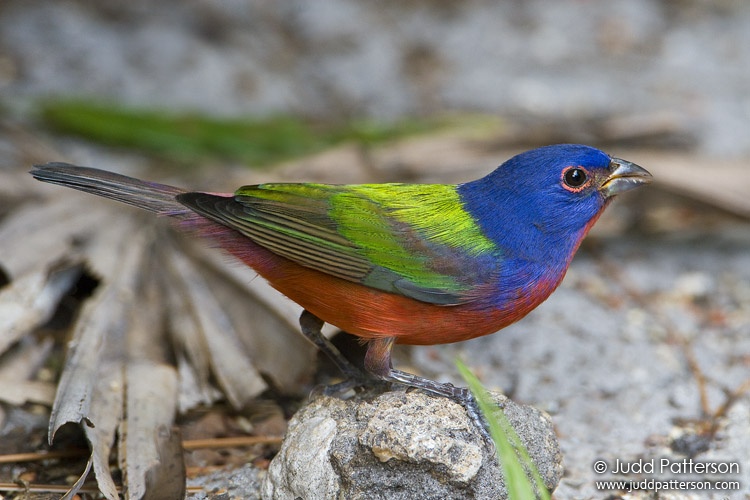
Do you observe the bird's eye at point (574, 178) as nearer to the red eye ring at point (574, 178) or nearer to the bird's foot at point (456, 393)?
the red eye ring at point (574, 178)

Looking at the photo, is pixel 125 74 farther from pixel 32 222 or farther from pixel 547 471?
pixel 547 471

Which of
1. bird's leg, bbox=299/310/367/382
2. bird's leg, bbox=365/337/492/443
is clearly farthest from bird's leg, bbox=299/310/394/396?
bird's leg, bbox=365/337/492/443

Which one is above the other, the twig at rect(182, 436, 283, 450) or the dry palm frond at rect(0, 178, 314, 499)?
the dry palm frond at rect(0, 178, 314, 499)

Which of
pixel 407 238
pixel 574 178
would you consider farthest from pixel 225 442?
pixel 574 178

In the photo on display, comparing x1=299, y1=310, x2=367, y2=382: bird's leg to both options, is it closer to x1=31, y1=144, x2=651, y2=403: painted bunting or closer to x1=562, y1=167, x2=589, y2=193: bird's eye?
x1=31, y1=144, x2=651, y2=403: painted bunting

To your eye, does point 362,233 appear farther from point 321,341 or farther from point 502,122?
point 502,122

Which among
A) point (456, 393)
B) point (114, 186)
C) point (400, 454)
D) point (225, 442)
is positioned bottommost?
point (225, 442)

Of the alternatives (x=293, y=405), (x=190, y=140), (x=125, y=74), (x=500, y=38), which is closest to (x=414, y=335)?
(x=293, y=405)

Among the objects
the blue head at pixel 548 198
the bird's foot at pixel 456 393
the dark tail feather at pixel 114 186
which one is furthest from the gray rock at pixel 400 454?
the dark tail feather at pixel 114 186
